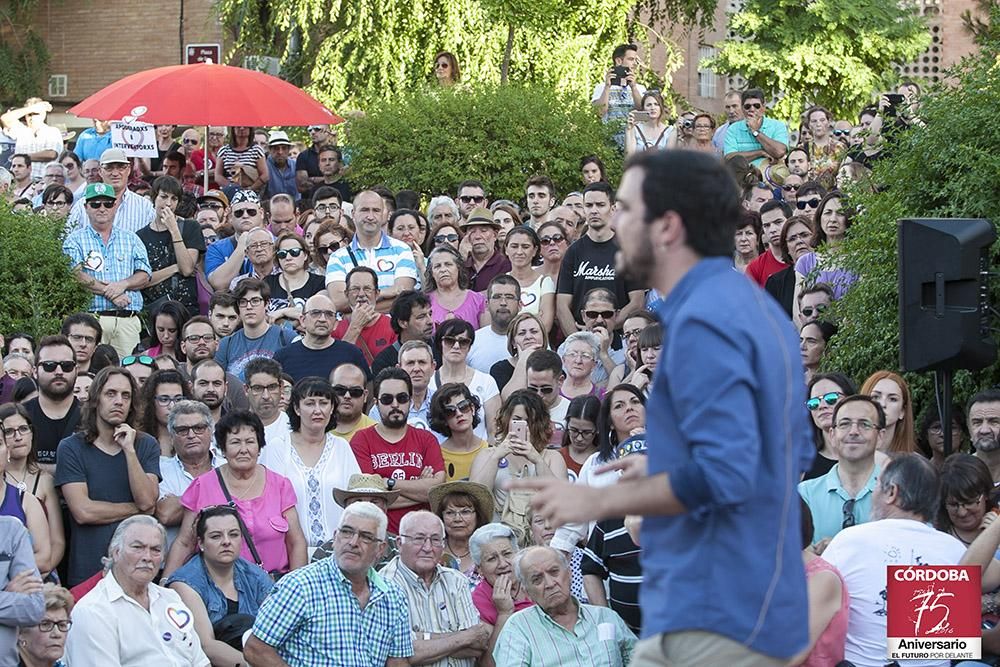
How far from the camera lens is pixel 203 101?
49.6 feet

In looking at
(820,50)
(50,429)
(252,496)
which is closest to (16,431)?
(50,429)

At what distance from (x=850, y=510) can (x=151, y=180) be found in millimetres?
11124

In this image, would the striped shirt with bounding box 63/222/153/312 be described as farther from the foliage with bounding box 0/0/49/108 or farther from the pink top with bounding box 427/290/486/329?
the foliage with bounding box 0/0/49/108

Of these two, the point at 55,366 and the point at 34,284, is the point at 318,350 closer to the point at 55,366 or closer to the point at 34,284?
the point at 55,366

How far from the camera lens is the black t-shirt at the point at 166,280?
13844 millimetres

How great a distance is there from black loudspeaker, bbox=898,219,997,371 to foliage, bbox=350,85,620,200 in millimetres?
8233

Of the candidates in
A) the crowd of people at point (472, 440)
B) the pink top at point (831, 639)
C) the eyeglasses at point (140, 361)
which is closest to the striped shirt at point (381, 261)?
the crowd of people at point (472, 440)

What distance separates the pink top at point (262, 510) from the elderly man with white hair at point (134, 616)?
3.10 feet

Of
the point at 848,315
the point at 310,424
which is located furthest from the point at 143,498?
the point at 848,315

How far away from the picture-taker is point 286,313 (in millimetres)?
12328

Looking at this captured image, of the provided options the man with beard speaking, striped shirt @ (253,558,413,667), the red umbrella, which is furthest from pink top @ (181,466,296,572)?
the red umbrella

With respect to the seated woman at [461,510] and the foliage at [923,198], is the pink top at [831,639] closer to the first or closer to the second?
the seated woman at [461,510]

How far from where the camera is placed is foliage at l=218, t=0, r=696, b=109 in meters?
21.8

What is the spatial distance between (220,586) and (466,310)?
399 centimetres
